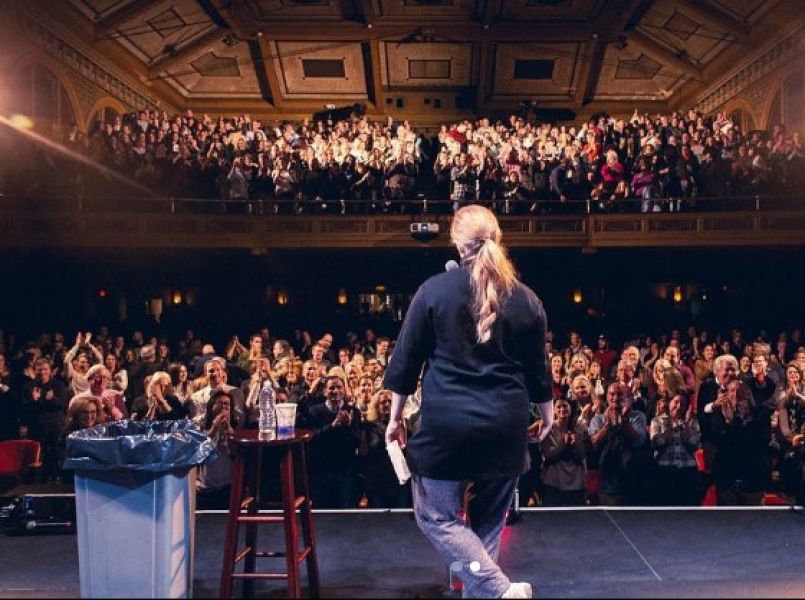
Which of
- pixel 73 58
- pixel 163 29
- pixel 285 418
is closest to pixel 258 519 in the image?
pixel 285 418

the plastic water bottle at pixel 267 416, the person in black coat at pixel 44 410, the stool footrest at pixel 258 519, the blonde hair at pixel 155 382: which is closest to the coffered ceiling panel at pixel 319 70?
the person in black coat at pixel 44 410

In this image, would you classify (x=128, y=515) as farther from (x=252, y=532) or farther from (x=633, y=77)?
(x=633, y=77)

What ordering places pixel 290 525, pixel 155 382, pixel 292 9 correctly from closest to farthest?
1. pixel 290 525
2. pixel 155 382
3. pixel 292 9

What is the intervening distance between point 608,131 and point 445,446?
12519 mm

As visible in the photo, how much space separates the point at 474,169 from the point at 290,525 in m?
10.4

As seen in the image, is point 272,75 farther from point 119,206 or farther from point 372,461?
point 372,461

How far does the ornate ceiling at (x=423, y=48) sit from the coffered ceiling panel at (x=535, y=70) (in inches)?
1.1

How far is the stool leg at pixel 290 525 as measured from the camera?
127 inches

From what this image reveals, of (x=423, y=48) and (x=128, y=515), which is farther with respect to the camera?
(x=423, y=48)

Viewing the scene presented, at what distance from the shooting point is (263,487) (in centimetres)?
555

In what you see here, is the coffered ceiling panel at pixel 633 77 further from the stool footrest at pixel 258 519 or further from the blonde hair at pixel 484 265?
the stool footrest at pixel 258 519

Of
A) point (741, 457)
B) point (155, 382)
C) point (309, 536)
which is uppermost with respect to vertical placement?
point (155, 382)

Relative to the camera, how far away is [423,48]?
19.5 meters

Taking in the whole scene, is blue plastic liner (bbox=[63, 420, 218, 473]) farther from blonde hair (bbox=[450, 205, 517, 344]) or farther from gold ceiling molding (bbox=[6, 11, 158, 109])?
gold ceiling molding (bbox=[6, 11, 158, 109])
